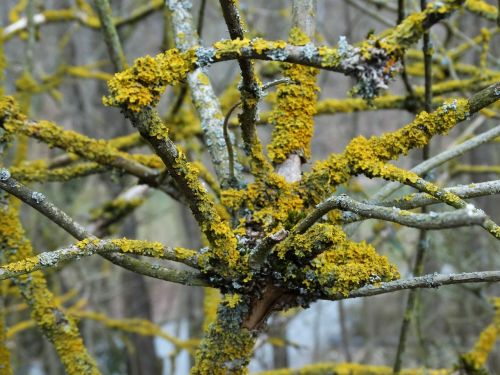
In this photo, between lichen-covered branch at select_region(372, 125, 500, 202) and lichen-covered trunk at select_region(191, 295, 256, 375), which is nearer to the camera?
lichen-covered trunk at select_region(191, 295, 256, 375)

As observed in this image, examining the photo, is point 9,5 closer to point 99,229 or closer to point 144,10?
point 144,10

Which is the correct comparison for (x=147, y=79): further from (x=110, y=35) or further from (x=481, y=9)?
(x=481, y=9)

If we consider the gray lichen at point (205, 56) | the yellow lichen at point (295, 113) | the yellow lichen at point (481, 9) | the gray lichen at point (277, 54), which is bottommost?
the gray lichen at point (277, 54)

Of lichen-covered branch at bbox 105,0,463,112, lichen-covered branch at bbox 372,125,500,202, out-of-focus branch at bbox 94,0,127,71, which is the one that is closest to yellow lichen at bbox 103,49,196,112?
lichen-covered branch at bbox 105,0,463,112

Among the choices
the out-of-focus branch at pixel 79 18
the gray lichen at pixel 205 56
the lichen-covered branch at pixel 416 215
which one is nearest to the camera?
the lichen-covered branch at pixel 416 215

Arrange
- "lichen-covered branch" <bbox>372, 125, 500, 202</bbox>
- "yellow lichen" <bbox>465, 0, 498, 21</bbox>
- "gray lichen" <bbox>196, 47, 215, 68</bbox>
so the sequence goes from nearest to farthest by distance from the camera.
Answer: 1. "gray lichen" <bbox>196, 47, 215, 68</bbox>
2. "lichen-covered branch" <bbox>372, 125, 500, 202</bbox>
3. "yellow lichen" <bbox>465, 0, 498, 21</bbox>

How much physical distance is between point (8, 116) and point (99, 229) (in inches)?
49.4

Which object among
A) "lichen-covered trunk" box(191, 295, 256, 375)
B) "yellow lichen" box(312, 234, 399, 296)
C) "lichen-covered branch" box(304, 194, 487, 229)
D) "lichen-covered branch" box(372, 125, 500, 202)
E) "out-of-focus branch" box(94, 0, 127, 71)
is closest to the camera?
"lichen-covered branch" box(304, 194, 487, 229)

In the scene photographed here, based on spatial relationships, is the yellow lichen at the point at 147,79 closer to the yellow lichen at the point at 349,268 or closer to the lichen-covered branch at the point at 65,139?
the yellow lichen at the point at 349,268

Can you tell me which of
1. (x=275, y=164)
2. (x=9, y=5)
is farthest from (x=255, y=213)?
(x=9, y=5)

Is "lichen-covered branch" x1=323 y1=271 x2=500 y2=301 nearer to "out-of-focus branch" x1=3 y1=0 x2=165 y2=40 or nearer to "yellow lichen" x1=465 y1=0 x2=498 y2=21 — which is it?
"yellow lichen" x1=465 y1=0 x2=498 y2=21

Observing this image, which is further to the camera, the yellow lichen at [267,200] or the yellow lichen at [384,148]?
the yellow lichen at [267,200]

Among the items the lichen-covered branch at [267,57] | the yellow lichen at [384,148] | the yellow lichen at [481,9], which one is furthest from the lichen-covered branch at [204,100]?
the yellow lichen at [481,9]

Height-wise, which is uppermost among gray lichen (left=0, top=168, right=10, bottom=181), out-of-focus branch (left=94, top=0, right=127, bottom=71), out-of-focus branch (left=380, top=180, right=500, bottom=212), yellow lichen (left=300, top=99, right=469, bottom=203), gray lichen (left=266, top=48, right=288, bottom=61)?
out-of-focus branch (left=94, top=0, right=127, bottom=71)
